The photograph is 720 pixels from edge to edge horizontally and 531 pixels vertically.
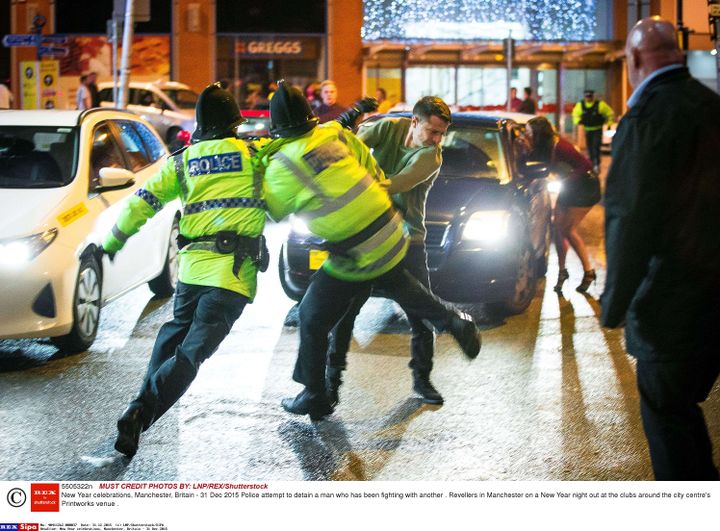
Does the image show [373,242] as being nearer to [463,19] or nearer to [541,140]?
[541,140]

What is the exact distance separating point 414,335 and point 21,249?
2.41 metres

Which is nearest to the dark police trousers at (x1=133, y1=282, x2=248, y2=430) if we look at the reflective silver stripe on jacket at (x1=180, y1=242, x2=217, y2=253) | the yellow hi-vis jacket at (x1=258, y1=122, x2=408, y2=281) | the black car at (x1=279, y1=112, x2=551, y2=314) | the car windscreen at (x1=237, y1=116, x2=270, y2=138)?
the reflective silver stripe on jacket at (x1=180, y1=242, x2=217, y2=253)

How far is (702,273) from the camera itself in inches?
148

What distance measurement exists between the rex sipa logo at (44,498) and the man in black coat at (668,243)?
204cm

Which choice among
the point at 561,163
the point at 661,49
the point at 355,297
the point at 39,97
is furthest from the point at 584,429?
the point at 39,97

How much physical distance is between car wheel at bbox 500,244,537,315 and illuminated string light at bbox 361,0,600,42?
80.3ft

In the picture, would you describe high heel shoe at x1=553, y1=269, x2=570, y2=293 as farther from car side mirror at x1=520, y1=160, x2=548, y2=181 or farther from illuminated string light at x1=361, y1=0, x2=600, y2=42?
illuminated string light at x1=361, y1=0, x2=600, y2=42

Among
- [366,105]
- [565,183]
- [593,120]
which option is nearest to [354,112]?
[366,105]

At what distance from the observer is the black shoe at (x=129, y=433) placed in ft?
17.3

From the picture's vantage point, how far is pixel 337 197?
5387 mm

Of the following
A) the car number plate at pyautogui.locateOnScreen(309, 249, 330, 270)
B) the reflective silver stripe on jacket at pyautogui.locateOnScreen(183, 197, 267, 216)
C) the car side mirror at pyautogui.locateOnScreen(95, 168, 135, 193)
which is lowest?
the car number plate at pyautogui.locateOnScreen(309, 249, 330, 270)

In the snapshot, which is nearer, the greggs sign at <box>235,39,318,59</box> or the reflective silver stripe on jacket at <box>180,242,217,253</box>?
the reflective silver stripe on jacket at <box>180,242,217,253</box>

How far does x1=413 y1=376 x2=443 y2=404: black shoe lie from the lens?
642cm

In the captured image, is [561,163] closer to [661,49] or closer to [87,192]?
[87,192]
